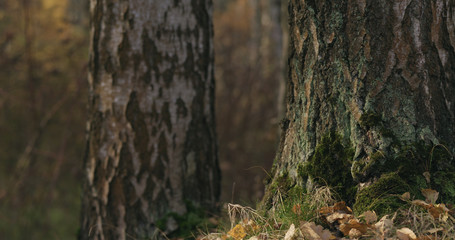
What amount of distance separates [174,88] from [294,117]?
3.25ft

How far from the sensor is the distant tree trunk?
2.96 m

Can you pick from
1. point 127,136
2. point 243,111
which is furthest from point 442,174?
point 243,111

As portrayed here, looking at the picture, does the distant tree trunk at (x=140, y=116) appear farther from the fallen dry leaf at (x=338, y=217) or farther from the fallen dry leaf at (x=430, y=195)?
the fallen dry leaf at (x=430, y=195)

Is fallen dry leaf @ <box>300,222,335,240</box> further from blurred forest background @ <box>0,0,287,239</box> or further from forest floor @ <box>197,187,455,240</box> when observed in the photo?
blurred forest background @ <box>0,0,287,239</box>

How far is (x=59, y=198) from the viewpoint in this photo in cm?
638

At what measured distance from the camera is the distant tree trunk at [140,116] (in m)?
2.96

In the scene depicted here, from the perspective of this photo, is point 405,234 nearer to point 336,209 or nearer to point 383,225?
point 383,225

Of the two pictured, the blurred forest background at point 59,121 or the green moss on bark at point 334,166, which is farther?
the blurred forest background at point 59,121

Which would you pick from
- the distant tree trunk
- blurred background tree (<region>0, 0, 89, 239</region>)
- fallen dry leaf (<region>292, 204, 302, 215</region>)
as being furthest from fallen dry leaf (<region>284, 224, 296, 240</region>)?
blurred background tree (<region>0, 0, 89, 239</region>)

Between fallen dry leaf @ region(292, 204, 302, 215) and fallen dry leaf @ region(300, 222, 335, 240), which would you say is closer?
fallen dry leaf @ region(300, 222, 335, 240)

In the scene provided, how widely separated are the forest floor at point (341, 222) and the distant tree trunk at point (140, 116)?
88 centimetres

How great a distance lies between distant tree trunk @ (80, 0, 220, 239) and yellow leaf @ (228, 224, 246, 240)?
0.98 meters

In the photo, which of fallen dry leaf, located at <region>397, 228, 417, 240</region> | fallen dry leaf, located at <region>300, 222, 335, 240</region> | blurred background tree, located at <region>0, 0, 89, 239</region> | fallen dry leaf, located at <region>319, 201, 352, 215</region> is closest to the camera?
fallen dry leaf, located at <region>397, 228, 417, 240</region>

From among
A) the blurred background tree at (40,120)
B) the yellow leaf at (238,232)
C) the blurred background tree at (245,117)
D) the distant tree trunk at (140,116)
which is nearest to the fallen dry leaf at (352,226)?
the yellow leaf at (238,232)
